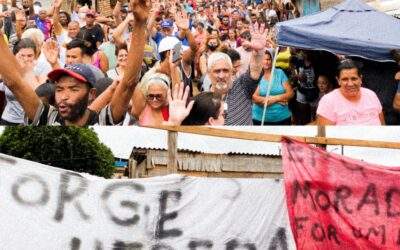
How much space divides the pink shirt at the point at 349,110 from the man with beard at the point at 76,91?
191 centimetres

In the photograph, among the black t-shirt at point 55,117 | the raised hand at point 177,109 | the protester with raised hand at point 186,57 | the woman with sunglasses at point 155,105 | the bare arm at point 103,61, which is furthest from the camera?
the bare arm at point 103,61

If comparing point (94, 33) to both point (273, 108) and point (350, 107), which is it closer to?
point (273, 108)

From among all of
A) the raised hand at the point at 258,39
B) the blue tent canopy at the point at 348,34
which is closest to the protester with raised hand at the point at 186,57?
the raised hand at the point at 258,39

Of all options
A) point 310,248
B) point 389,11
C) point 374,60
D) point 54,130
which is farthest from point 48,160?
point 389,11

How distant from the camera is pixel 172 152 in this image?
7.02m

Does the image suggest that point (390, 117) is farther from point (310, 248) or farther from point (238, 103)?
point (310, 248)

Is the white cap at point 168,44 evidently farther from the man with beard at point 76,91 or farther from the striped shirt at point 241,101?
the man with beard at point 76,91

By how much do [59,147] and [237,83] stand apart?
231cm

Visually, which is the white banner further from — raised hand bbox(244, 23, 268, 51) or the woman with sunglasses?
raised hand bbox(244, 23, 268, 51)

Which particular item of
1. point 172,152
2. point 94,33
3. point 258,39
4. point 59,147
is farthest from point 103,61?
point 172,152

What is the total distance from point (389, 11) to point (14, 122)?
6693mm

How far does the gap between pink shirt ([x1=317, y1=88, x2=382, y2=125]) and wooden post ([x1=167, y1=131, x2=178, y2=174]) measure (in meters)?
1.45

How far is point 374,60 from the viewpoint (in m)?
9.80

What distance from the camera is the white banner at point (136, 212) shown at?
6.70 m
